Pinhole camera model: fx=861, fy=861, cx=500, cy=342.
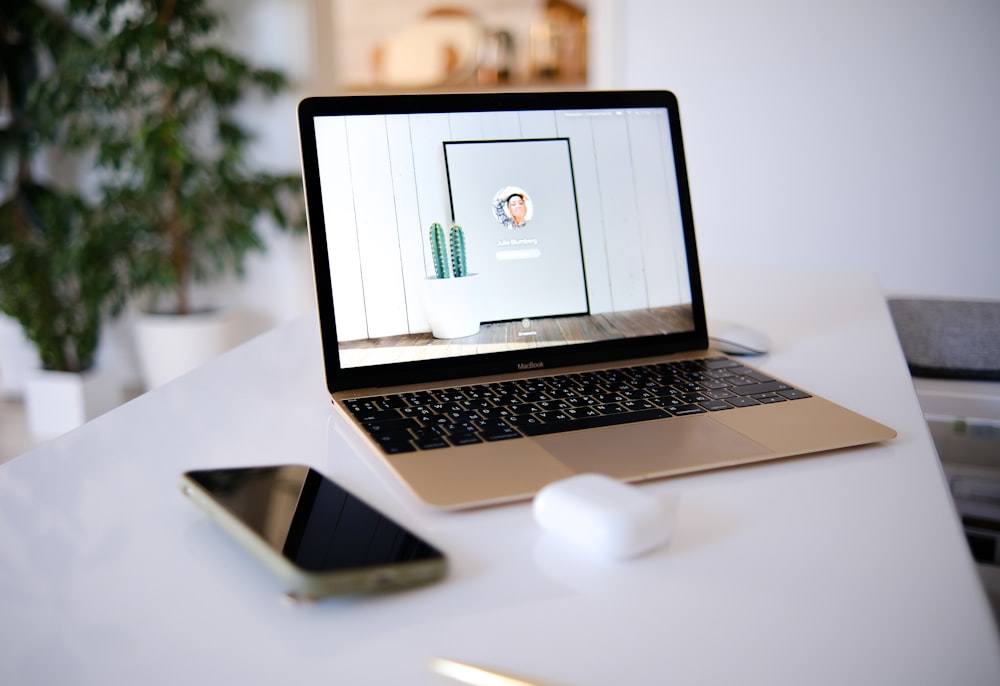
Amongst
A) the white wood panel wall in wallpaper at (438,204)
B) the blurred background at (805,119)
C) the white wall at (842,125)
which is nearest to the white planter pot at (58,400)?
the blurred background at (805,119)

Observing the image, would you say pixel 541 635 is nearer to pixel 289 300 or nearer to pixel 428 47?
pixel 289 300

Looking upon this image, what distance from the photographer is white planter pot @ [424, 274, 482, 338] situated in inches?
31.3

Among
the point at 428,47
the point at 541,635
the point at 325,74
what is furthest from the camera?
the point at 428,47

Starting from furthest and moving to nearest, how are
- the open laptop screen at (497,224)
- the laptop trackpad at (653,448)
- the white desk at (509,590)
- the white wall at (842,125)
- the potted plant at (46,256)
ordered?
the potted plant at (46,256), the white wall at (842,125), the open laptop screen at (497,224), the laptop trackpad at (653,448), the white desk at (509,590)

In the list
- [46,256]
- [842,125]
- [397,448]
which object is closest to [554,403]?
[397,448]

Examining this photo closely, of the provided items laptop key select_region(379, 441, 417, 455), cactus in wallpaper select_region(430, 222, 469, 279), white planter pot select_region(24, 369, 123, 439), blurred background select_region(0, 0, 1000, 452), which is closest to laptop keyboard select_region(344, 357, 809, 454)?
laptop key select_region(379, 441, 417, 455)

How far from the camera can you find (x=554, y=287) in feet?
2.81

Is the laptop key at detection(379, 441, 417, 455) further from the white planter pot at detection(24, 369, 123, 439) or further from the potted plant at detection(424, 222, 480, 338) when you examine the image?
the white planter pot at detection(24, 369, 123, 439)

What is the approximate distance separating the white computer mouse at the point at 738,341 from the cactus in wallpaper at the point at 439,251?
303mm

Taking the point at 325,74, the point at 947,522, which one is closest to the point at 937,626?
the point at 947,522

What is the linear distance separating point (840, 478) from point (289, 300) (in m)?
2.36

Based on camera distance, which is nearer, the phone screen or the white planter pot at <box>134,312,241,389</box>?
the phone screen

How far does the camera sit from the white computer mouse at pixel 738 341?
912mm

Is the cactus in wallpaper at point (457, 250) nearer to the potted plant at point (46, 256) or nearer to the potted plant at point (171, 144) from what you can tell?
the potted plant at point (171, 144)
